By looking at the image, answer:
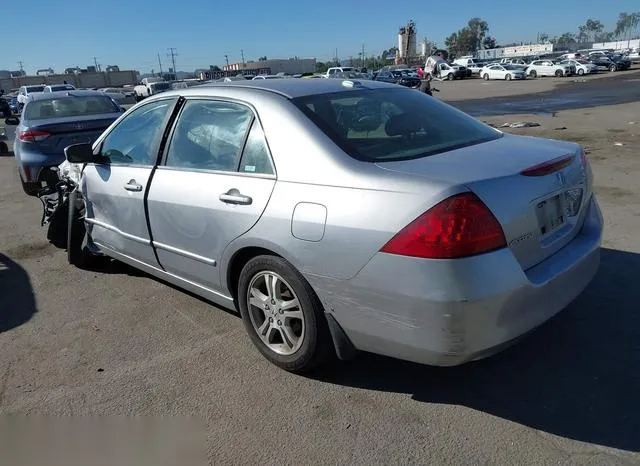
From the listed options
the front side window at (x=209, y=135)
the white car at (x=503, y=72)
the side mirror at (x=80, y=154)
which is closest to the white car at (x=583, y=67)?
the white car at (x=503, y=72)

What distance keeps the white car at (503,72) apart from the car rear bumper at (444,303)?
51767mm

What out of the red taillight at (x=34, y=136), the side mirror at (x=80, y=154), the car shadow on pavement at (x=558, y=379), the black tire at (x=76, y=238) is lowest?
the car shadow on pavement at (x=558, y=379)

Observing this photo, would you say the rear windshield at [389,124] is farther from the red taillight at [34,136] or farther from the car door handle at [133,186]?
the red taillight at [34,136]

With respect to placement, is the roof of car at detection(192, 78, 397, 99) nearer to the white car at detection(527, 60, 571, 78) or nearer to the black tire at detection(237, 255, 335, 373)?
the black tire at detection(237, 255, 335, 373)

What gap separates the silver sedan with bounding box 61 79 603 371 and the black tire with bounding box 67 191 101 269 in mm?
1242

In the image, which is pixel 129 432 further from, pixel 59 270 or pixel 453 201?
pixel 59 270

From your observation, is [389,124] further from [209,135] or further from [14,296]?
[14,296]

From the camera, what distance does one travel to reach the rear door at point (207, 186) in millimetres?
3156

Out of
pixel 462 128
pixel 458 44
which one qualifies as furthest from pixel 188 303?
pixel 458 44

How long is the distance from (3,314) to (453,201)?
12.4ft

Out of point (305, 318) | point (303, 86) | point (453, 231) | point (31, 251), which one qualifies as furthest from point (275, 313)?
point (31, 251)

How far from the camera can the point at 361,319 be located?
8.83ft

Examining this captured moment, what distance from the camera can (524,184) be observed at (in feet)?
8.63

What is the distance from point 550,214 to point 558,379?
95cm
